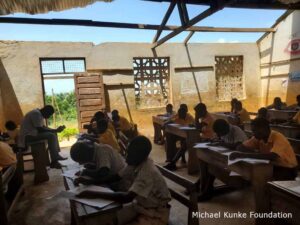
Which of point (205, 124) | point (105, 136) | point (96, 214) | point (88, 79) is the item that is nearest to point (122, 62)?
point (88, 79)

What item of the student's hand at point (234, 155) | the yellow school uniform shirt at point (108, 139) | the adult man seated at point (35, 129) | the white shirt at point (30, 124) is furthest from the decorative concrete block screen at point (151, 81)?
the student's hand at point (234, 155)

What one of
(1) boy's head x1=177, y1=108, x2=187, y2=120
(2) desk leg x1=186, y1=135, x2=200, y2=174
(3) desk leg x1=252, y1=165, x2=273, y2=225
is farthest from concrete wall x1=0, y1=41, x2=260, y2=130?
(3) desk leg x1=252, y1=165, x2=273, y2=225

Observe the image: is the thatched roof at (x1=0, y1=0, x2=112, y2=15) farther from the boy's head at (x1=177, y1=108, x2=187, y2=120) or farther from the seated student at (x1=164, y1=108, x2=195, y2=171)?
the seated student at (x1=164, y1=108, x2=195, y2=171)

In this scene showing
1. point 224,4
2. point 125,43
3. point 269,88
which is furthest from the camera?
point 269,88

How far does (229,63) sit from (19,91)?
330 inches

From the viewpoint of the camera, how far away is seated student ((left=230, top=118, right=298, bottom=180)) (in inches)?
111

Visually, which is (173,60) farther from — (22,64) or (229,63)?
(22,64)

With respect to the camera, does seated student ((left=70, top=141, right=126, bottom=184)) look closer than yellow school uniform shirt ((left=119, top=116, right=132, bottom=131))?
Yes

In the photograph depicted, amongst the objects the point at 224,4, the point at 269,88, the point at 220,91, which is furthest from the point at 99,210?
the point at 269,88

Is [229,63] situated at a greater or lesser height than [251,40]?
lesser

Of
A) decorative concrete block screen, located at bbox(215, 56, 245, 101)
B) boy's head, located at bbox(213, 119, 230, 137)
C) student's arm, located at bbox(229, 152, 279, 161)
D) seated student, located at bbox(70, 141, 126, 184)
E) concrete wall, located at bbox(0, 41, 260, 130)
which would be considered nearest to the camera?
seated student, located at bbox(70, 141, 126, 184)

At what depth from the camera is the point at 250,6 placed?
6.07 m

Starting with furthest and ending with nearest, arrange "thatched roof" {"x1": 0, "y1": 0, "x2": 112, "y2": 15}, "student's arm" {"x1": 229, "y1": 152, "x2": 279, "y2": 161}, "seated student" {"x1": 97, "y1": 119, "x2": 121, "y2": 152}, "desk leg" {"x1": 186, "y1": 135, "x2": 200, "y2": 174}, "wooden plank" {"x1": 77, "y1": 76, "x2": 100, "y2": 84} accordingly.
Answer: "wooden plank" {"x1": 77, "y1": 76, "x2": 100, "y2": 84}
"desk leg" {"x1": 186, "y1": 135, "x2": 200, "y2": 174}
"thatched roof" {"x1": 0, "y1": 0, "x2": 112, "y2": 15}
"seated student" {"x1": 97, "y1": 119, "x2": 121, "y2": 152}
"student's arm" {"x1": 229, "y1": 152, "x2": 279, "y2": 161}

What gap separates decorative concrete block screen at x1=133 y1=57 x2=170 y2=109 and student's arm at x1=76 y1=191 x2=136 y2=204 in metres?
8.16
